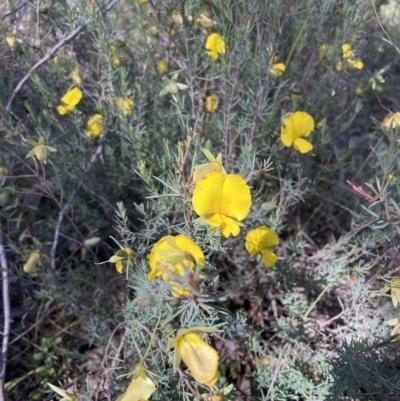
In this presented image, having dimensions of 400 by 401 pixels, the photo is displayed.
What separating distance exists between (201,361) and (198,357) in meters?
0.01

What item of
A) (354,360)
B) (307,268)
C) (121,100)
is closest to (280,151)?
(307,268)

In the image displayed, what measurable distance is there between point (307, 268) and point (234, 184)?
1147 mm

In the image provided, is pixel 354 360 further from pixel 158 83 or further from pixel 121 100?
pixel 158 83

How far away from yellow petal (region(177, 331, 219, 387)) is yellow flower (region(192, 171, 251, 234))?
310 mm

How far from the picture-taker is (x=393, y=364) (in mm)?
1188

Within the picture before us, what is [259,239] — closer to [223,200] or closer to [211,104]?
[223,200]

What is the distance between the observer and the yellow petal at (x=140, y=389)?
0.93 m

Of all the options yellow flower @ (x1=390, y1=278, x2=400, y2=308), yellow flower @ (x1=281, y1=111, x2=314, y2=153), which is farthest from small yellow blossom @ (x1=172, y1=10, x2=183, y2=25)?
yellow flower @ (x1=390, y1=278, x2=400, y2=308)

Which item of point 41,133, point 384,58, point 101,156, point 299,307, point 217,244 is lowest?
point 299,307

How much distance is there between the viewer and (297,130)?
1.69 m

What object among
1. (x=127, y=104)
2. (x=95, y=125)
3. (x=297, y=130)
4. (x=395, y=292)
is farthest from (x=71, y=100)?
(x=395, y=292)

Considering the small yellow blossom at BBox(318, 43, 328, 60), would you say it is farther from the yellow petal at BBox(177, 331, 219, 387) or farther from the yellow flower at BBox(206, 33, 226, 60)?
the yellow petal at BBox(177, 331, 219, 387)

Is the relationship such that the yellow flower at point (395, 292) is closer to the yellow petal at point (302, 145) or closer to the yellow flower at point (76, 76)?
the yellow petal at point (302, 145)

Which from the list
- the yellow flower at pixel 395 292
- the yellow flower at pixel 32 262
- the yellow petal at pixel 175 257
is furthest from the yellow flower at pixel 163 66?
the yellow flower at pixel 395 292
